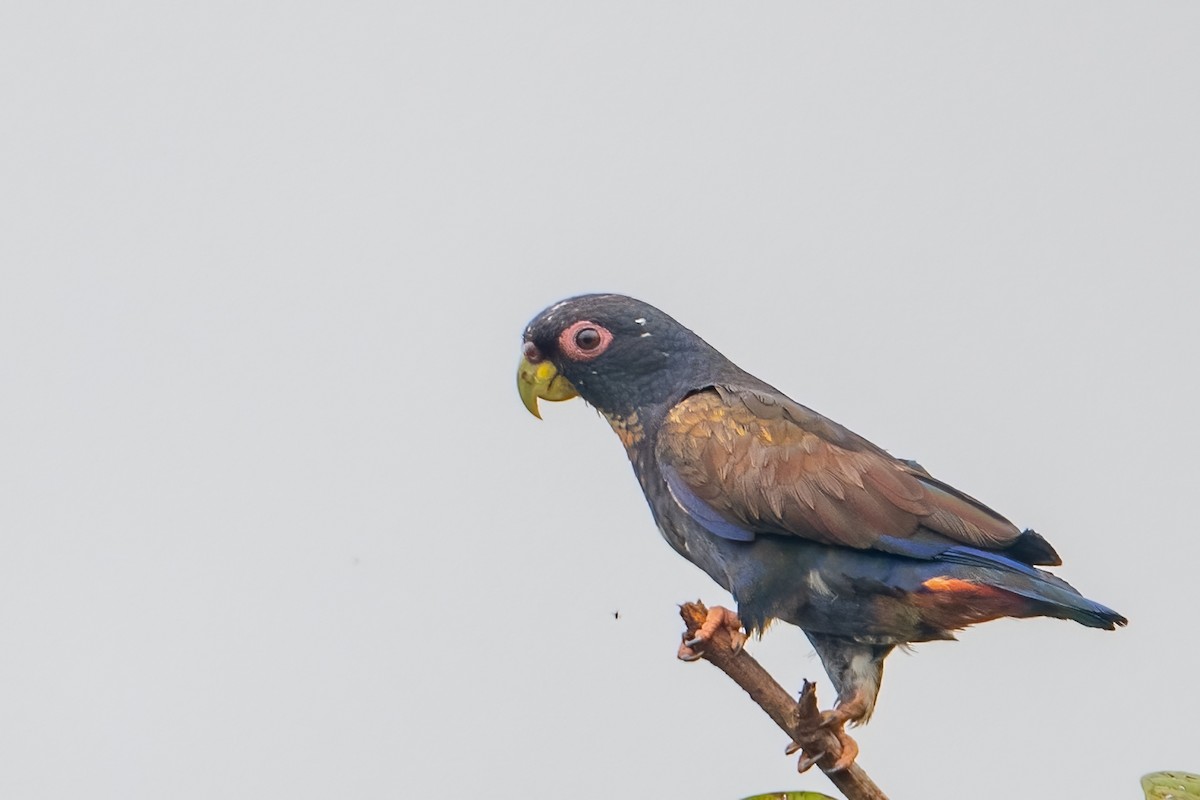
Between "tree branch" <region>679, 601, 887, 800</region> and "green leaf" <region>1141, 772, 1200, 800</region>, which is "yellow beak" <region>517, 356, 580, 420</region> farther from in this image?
"green leaf" <region>1141, 772, 1200, 800</region>

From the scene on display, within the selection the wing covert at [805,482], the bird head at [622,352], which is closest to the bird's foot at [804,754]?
the wing covert at [805,482]

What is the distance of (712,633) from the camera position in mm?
2996

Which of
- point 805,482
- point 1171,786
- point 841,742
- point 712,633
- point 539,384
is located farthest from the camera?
point 539,384

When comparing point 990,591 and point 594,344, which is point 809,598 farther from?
point 594,344

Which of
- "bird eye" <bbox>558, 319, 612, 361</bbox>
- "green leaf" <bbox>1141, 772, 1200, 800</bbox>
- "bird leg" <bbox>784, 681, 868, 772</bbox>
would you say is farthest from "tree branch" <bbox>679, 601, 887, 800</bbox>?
"bird eye" <bbox>558, 319, 612, 361</bbox>

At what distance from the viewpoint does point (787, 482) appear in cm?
323

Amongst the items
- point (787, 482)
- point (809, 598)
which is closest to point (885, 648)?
point (809, 598)

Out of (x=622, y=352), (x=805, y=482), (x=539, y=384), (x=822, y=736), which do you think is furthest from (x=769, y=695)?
(x=539, y=384)

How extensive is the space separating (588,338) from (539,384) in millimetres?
211

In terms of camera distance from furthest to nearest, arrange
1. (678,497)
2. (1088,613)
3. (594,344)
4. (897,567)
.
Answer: (594,344)
(678,497)
(897,567)
(1088,613)

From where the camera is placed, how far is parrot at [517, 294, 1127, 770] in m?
3.08

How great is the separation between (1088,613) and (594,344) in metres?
1.39

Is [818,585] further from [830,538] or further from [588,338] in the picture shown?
[588,338]

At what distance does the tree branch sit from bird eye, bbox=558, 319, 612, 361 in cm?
84
